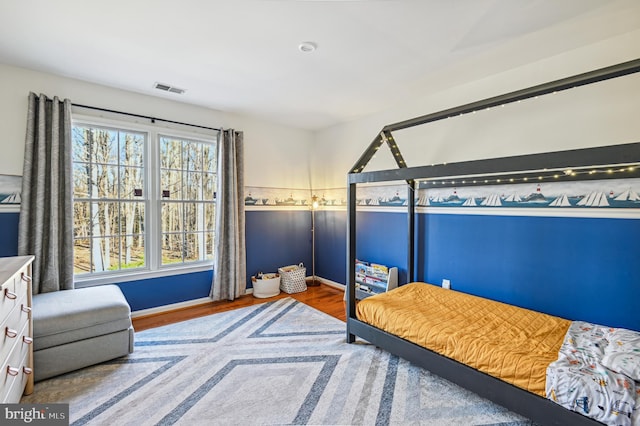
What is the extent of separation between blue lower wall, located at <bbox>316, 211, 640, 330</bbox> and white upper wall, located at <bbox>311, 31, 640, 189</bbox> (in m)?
0.66

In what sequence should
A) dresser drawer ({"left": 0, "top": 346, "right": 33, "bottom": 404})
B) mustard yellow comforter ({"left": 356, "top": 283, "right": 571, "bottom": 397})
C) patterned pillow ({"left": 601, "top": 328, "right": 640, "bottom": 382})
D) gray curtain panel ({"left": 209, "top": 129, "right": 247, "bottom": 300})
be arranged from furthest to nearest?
gray curtain panel ({"left": 209, "top": 129, "right": 247, "bottom": 300}) < mustard yellow comforter ({"left": 356, "top": 283, "right": 571, "bottom": 397}) < dresser drawer ({"left": 0, "top": 346, "right": 33, "bottom": 404}) < patterned pillow ({"left": 601, "top": 328, "right": 640, "bottom": 382})

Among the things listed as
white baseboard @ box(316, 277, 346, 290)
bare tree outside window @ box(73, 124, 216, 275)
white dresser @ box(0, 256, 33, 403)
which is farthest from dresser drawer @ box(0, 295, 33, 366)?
white baseboard @ box(316, 277, 346, 290)

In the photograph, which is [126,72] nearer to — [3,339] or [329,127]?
[3,339]

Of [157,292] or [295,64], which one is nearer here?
[295,64]

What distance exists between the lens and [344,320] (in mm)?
3271

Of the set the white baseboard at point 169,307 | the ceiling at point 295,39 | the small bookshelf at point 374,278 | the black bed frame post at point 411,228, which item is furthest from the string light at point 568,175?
the white baseboard at point 169,307

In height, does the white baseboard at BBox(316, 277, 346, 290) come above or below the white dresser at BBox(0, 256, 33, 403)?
below

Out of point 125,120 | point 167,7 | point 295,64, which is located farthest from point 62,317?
point 295,64

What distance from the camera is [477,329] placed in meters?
2.10

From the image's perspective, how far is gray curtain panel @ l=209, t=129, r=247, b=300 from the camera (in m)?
3.82

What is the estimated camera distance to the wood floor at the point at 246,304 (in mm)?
3248

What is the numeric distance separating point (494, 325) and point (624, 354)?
724 millimetres

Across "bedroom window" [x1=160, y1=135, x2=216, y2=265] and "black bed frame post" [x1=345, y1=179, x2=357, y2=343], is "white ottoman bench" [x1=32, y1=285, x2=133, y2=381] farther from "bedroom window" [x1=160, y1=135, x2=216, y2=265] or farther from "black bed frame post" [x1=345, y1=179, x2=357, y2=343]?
"black bed frame post" [x1=345, y1=179, x2=357, y2=343]

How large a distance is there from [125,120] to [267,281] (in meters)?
2.59
